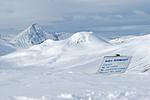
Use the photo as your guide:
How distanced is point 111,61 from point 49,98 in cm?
1945

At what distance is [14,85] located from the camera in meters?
23.2

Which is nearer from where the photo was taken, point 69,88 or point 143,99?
point 143,99

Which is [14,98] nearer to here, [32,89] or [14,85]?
[32,89]

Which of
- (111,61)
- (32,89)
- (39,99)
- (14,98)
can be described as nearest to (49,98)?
(39,99)

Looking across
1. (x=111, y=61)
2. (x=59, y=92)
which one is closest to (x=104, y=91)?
(x=59, y=92)

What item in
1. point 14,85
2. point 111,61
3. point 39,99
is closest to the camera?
point 39,99

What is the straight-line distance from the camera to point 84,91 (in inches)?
786

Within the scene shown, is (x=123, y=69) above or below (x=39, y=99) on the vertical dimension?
below

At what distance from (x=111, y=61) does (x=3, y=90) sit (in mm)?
17623

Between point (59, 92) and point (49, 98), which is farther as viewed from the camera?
point (59, 92)

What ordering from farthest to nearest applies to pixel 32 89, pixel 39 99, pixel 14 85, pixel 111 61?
1. pixel 111 61
2. pixel 14 85
3. pixel 32 89
4. pixel 39 99

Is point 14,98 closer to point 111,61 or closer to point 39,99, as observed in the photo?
point 39,99

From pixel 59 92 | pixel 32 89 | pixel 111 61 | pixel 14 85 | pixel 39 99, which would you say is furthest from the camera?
pixel 111 61

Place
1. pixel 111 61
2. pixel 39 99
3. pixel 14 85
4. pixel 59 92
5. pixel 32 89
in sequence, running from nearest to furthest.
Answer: pixel 39 99, pixel 59 92, pixel 32 89, pixel 14 85, pixel 111 61
